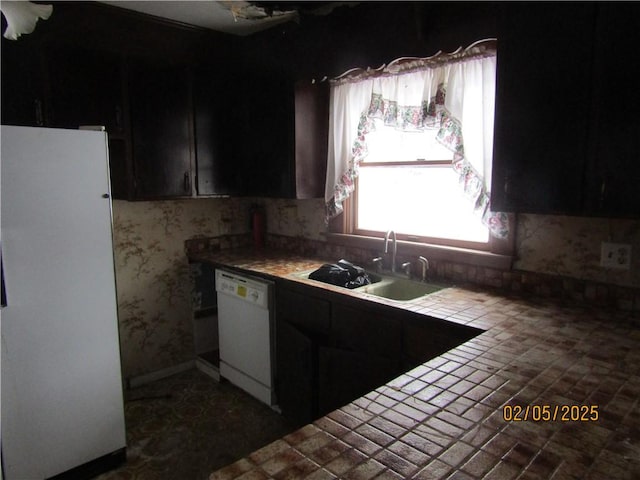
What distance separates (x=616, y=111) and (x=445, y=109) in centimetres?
85

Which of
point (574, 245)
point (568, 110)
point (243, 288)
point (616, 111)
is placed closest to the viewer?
point (616, 111)

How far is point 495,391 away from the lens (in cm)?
114

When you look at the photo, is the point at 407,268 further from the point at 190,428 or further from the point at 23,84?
the point at 23,84

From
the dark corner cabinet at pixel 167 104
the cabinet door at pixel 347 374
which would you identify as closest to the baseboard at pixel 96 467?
the cabinet door at pixel 347 374

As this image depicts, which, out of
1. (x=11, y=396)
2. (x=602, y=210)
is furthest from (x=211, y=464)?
(x=602, y=210)

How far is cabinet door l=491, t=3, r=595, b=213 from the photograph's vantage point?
5.27ft

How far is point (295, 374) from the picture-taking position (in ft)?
8.14

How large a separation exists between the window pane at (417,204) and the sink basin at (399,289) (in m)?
0.31

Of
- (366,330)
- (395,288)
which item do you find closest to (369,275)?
(395,288)

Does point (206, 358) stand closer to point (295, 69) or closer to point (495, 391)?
point (295, 69)

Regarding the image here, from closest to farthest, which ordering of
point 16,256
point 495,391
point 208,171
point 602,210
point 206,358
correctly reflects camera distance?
point 495,391 < point 602,210 < point 16,256 < point 208,171 < point 206,358

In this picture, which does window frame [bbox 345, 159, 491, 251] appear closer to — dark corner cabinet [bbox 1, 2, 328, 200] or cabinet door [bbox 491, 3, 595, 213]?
dark corner cabinet [bbox 1, 2, 328, 200]

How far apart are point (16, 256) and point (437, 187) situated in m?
2.10

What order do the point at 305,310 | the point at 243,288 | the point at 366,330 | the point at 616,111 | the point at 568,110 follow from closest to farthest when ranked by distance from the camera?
the point at 616,111 → the point at 568,110 → the point at 366,330 → the point at 305,310 → the point at 243,288
